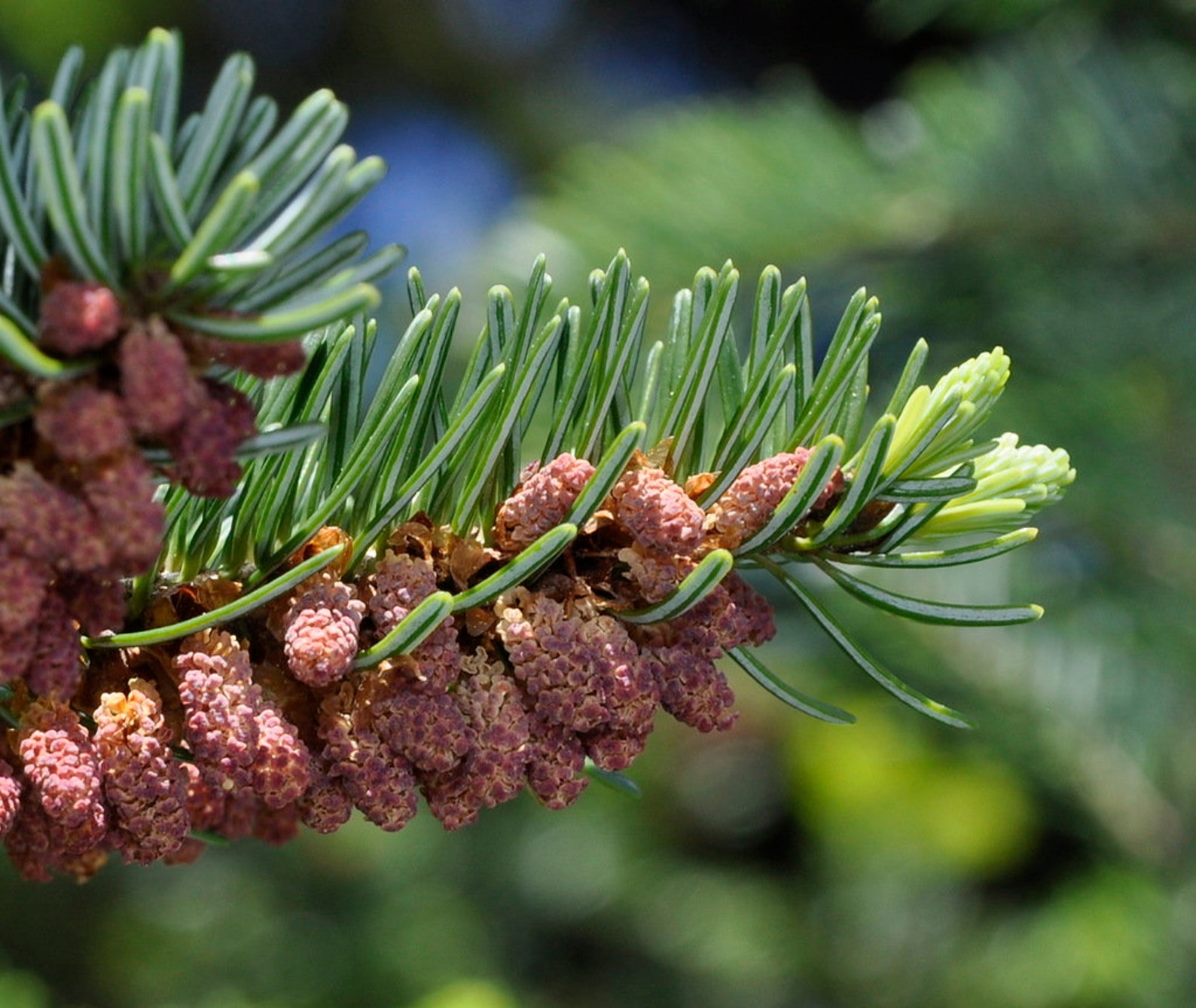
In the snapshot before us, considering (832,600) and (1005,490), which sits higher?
(832,600)

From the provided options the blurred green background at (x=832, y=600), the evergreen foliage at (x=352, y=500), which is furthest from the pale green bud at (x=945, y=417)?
the blurred green background at (x=832, y=600)

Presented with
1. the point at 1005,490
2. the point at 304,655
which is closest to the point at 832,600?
the point at 1005,490

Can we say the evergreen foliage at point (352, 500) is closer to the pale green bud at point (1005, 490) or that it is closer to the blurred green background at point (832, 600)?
the pale green bud at point (1005, 490)

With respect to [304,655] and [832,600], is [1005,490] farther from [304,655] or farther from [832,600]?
[832,600]

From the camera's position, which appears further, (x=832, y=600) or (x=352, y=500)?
(x=832, y=600)

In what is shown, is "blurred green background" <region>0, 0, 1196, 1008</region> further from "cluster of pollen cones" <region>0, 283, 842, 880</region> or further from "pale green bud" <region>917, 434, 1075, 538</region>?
"pale green bud" <region>917, 434, 1075, 538</region>

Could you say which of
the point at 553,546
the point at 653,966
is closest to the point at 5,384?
the point at 553,546

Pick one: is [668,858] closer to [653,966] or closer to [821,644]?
[653,966]

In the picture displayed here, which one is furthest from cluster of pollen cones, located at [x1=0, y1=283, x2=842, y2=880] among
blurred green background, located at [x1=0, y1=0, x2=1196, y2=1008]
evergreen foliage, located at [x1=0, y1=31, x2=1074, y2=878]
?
blurred green background, located at [x1=0, y1=0, x2=1196, y2=1008]
